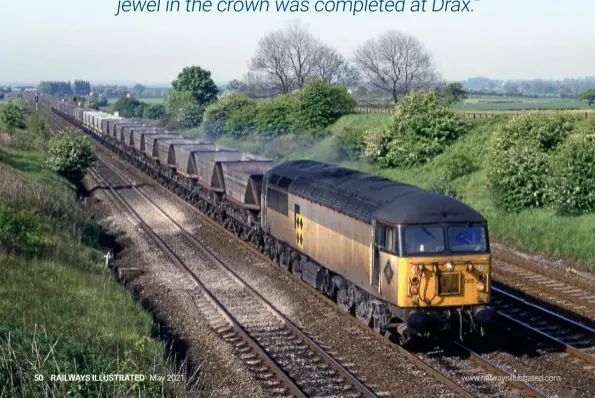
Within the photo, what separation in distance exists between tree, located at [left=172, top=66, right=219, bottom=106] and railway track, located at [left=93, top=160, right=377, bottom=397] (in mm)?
58512

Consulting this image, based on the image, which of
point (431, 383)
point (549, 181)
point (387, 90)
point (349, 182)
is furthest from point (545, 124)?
point (387, 90)

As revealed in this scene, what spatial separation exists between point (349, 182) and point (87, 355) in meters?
→ 7.87

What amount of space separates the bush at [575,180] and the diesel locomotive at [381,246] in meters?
9.80

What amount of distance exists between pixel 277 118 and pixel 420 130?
1773cm

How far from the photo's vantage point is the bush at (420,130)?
39781mm

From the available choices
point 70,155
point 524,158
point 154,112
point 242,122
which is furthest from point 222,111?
point 524,158

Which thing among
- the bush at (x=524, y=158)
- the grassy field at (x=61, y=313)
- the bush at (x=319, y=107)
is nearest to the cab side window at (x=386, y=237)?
the grassy field at (x=61, y=313)

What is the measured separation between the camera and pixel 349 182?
17.5 metres

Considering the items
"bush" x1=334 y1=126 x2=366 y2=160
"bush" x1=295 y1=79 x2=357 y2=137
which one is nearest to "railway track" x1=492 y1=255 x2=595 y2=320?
"bush" x1=334 y1=126 x2=366 y2=160

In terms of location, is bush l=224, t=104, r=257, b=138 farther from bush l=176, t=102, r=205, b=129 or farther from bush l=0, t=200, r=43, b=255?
bush l=0, t=200, r=43, b=255

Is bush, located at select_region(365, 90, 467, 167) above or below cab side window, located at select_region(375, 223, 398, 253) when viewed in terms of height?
above

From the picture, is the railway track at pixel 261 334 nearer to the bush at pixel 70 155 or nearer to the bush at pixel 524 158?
the bush at pixel 524 158

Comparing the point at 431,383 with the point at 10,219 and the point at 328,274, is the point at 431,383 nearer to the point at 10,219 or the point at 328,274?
the point at 328,274

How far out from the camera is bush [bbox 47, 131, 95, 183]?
125 ft
